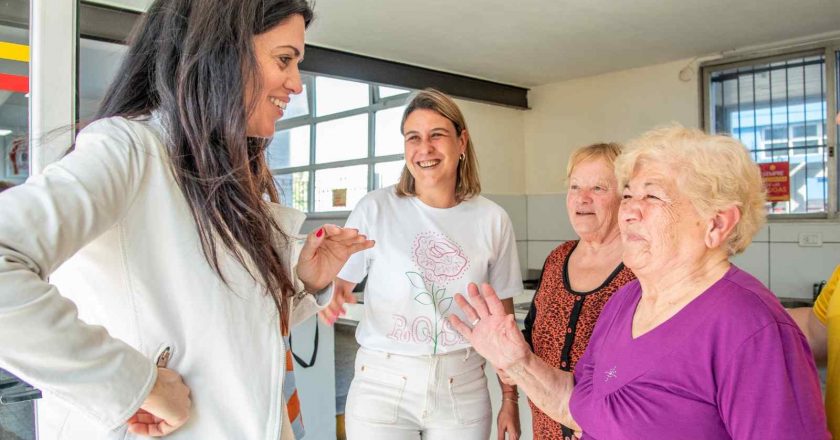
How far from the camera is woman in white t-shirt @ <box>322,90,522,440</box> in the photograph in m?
1.68

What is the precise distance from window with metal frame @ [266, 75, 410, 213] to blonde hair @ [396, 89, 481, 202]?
12.9ft

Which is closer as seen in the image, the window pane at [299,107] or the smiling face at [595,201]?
the smiling face at [595,201]

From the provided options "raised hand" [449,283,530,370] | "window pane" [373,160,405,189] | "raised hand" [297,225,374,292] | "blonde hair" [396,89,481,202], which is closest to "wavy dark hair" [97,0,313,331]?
"raised hand" [297,225,374,292]

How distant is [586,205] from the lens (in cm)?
169

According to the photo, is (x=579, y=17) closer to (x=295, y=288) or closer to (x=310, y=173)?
(x=295, y=288)

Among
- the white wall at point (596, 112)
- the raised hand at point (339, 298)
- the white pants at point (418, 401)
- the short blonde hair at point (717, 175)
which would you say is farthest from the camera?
the white wall at point (596, 112)

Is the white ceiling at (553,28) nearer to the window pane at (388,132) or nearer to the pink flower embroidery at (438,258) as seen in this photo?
the window pane at (388,132)

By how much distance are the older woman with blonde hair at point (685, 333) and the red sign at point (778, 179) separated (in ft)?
12.8

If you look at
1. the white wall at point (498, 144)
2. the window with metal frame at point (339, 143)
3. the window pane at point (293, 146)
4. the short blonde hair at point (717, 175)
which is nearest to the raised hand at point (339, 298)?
the short blonde hair at point (717, 175)

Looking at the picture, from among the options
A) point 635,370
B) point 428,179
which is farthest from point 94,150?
point 428,179

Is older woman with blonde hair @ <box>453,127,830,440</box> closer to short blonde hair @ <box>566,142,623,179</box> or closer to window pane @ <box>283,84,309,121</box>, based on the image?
short blonde hair @ <box>566,142,623,179</box>

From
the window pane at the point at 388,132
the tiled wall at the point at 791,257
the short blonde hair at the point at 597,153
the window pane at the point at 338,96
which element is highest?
the window pane at the point at 338,96

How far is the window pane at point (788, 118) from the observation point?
4438 mm

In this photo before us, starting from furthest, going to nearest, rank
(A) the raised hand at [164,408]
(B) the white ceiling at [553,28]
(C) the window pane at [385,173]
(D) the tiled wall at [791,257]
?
1. (C) the window pane at [385,173]
2. (D) the tiled wall at [791,257]
3. (B) the white ceiling at [553,28]
4. (A) the raised hand at [164,408]
